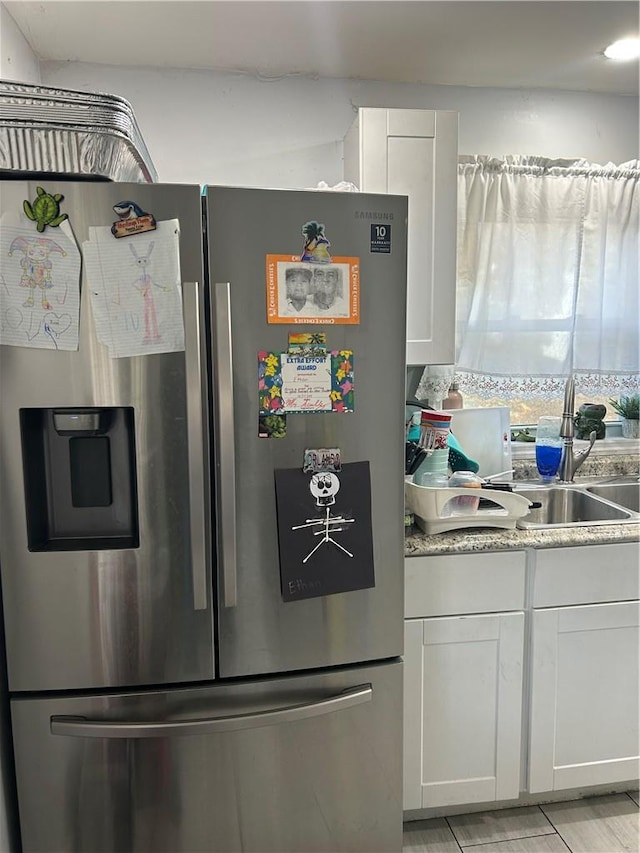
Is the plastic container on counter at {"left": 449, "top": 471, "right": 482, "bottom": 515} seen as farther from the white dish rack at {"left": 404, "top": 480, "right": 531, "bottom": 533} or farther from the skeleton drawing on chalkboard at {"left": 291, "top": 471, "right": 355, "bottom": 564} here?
the skeleton drawing on chalkboard at {"left": 291, "top": 471, "right": 355, "bottom": 564}

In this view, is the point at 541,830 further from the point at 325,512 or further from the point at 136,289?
the point at 136,289

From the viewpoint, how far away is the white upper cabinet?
78.2 inches

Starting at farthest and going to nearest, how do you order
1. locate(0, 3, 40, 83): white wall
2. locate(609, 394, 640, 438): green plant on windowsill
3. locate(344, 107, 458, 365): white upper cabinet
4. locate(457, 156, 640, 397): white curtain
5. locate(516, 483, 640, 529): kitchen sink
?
locate(609, 394, 640, 438): green plant on windowsill
locate(457, 156, 640, 397): white curtain
locate(516, 483, 640, 529): kitchen sink
locate(344, 107, 458, 365): white upper cabinet
locate(0, 3, 40, 83): white wall

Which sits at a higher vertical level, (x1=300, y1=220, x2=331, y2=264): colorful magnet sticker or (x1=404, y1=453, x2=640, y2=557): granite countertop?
(x1=300, y1=220, x2=331, y2=264): colorful magnet sticker

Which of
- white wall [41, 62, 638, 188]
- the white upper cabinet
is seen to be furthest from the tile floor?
white wall [41, 62, 638, 188]

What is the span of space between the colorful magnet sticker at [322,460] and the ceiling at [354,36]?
4.13 feet

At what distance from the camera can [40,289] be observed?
1314 mm

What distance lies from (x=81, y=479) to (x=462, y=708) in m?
1.27

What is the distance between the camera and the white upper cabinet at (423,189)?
1.99 m

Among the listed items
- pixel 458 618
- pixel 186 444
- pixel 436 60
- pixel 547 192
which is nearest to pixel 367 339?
pixel 186 444

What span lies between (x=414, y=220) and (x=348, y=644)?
1.29m

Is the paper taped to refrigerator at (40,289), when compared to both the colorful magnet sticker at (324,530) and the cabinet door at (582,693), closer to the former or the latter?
the colorful magnet sticker at (324,530)

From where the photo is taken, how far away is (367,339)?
1.45 meters

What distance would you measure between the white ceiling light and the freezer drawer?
2043mm
